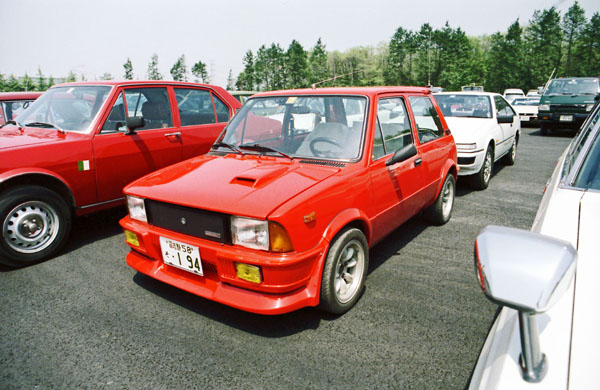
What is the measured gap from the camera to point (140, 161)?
15.3ft

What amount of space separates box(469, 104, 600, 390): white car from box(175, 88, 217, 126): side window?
4.86 m

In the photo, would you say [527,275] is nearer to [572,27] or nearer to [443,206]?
[443,206]

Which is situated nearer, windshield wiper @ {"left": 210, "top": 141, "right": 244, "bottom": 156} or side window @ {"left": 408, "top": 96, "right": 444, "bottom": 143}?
windshield wiper @ {"left": 210, "top": 141, "right": 244, "bottom": 156}

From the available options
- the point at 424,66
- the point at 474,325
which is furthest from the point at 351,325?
the point at 424,66

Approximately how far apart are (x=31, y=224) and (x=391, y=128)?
3647 mm

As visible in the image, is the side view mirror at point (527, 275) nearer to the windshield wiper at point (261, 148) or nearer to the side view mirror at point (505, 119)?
the windshield wiper at point (261, 148)

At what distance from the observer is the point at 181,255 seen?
268 cm

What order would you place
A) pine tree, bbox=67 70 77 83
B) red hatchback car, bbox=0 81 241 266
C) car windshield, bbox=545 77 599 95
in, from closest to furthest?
red hatchback car, bbox=0 81 241 266 → car windshield, bbox=545 77 599 95 → pine tree, bbox=67 70 77 83

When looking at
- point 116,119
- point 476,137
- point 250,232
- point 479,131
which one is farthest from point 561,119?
point 250,232

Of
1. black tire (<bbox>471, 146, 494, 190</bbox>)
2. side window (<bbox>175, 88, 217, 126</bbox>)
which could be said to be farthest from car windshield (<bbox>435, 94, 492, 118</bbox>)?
side window (<bbox>175, 88, 217, 126</bbox>)

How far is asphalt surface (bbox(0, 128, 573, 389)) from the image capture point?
227cm

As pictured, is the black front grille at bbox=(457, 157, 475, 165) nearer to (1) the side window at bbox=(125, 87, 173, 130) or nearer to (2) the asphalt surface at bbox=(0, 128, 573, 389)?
(2) the asphalt surface at bbox=(0, 128, 573, 389)

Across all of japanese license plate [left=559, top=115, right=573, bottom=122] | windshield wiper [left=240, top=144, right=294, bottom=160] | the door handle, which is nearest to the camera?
windshield wiper [left=240, top=144, right=294, bottom=160]

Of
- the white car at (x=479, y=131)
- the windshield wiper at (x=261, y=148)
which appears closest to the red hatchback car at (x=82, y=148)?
the windshield wiper at (x=261, y=148)
